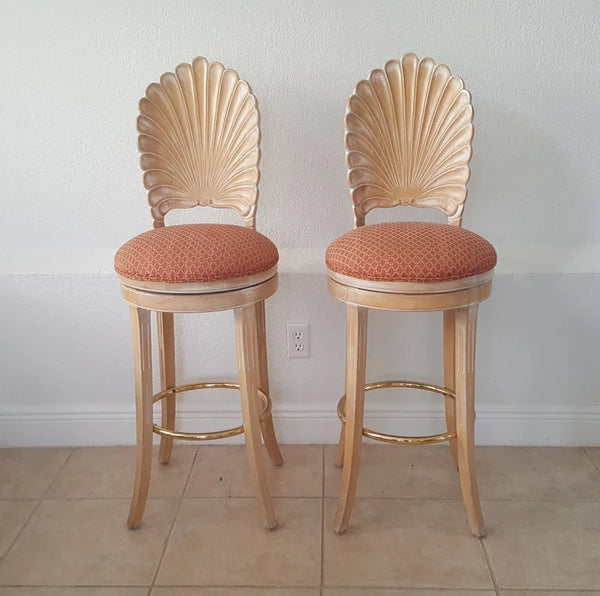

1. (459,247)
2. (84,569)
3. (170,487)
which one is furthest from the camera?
(170,487)

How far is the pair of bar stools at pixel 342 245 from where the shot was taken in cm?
126

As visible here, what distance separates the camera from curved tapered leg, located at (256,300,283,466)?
165 cm

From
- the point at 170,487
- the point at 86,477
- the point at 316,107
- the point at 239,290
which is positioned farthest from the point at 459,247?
the point at 86,477

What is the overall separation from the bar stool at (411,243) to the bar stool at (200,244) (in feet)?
0.73

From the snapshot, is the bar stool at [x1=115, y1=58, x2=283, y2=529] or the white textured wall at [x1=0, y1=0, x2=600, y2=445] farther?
the white textured wall at [x1=0, y1=0, x2=600, y2=445]

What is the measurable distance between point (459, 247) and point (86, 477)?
1.29 m

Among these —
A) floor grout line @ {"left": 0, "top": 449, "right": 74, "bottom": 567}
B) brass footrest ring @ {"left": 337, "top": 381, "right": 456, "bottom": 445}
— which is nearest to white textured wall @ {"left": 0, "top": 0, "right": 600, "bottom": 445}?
floor grout line @ {"left": 0, "top": 449, "right": 74, "bottom": 567}

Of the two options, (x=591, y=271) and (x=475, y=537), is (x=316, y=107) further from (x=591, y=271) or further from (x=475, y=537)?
(x=475, y=537)

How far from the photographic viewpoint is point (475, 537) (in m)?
1.47

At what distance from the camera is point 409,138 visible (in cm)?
152

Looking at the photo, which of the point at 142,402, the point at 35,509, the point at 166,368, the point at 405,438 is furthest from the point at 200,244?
the point at 35,509

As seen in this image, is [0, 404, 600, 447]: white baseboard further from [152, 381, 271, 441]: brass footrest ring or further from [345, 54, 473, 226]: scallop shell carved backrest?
[345, 54, 473, 226]: scallop shell carved backrest

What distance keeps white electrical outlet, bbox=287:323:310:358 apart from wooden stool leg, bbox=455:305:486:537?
0.56 meters

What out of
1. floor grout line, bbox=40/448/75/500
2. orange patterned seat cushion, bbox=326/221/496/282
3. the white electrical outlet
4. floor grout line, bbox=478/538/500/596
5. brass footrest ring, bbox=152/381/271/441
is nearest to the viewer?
orange patterned seat cushion, bbox=326/221/496/282
